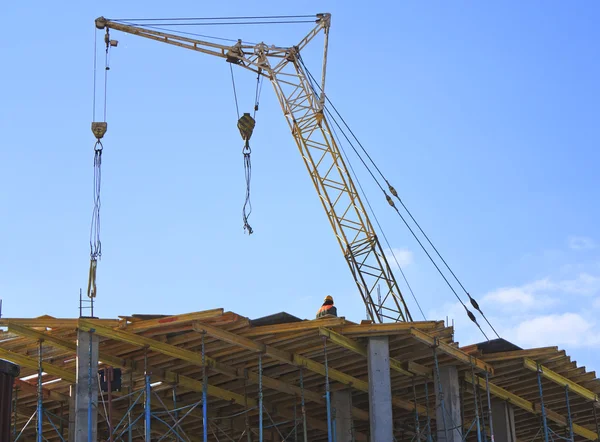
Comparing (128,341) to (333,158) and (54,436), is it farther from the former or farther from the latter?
(333,158)

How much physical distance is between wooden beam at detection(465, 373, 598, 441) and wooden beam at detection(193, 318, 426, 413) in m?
2.60

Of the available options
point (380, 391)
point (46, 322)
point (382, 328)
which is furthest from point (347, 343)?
point (46, 322)

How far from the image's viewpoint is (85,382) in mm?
26828

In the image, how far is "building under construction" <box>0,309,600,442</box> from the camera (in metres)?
27.5

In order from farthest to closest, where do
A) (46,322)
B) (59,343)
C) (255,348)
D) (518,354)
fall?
(518,354)
(255,348)
(59,343)
(46,322)

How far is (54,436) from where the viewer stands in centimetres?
3809

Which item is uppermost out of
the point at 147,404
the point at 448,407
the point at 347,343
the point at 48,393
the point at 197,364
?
the point at 347,343

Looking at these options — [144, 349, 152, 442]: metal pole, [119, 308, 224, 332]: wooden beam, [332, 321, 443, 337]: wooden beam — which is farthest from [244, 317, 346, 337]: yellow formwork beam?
[144, 349, 152, 442]: metal pole

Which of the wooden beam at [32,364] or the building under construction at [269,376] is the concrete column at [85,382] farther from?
the wooden beam at [32,364]

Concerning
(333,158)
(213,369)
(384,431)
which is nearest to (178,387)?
(213,369)

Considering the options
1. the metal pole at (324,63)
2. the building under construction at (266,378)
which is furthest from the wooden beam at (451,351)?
the metal pole at (324,63)

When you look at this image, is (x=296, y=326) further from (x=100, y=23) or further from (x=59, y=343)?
(x=100, y=23)

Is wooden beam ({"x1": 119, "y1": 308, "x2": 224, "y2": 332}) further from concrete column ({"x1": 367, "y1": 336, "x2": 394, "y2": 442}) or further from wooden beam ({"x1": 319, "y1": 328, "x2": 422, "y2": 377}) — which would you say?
concrete column ({"x1": 367, "y1": 336, "x2": 394, "y2": 442})

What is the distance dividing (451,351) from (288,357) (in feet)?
16.6
